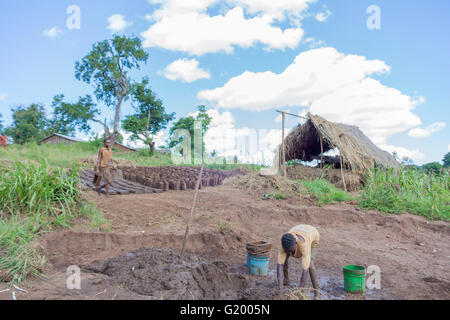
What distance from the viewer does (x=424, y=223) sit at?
6.92m

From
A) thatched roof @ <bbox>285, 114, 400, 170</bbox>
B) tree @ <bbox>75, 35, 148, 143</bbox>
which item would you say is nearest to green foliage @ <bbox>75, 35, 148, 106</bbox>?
tree @ <bbox>75, 35, 148, 143</bbox>

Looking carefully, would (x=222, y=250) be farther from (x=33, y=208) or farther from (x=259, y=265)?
(x=33, y=208)

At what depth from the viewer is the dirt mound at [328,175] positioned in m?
10.1

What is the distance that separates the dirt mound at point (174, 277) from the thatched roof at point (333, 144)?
7213 millimetres

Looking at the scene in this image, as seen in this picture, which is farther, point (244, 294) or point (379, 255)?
point (379, 255)

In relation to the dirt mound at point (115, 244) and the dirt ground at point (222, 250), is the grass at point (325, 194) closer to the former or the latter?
the dirt ground at point (222, 250)

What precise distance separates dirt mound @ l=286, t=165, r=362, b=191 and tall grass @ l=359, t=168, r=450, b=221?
4.08ft

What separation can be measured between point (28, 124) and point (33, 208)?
104ft

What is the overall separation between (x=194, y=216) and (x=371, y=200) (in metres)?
4.71

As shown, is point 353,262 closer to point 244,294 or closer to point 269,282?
point 269,282

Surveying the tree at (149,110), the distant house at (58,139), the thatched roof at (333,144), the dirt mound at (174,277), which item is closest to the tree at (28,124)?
the distant house at (58,139)

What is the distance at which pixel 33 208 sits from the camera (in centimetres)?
469

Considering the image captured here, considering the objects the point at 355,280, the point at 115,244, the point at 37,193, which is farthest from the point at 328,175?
the point at 37,193
